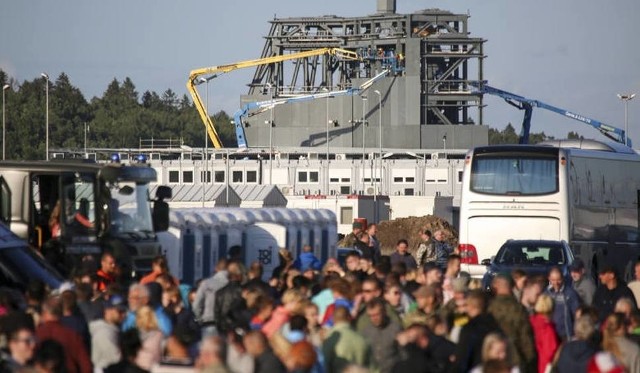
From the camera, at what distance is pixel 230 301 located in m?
18.7

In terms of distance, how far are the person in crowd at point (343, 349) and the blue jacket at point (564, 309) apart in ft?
16.7

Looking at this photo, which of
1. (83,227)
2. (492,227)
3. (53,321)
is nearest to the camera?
(53,321)

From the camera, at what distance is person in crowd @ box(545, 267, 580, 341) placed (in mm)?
Answer: 19344

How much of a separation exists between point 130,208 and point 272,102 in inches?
4246

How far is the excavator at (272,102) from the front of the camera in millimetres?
131000

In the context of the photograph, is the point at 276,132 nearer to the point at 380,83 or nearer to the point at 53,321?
the point at 380,83

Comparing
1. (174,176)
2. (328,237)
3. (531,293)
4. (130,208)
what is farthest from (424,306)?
(174,176)

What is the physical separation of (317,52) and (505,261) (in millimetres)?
101697

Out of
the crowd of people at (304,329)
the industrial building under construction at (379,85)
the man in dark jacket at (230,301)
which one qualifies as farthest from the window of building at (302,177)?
the man in dark jacket at (230,301)

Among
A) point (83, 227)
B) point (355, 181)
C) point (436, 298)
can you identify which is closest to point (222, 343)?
point (436, 298)

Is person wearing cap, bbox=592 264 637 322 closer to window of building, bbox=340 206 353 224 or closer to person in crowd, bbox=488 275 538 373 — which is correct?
person in crowd, bbox=488 275 538 373

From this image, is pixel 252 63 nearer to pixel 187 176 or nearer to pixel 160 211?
pixel 187 176

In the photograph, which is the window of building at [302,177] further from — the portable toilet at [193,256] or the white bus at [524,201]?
the portable toilet at [193,256]

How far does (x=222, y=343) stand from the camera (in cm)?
1142
